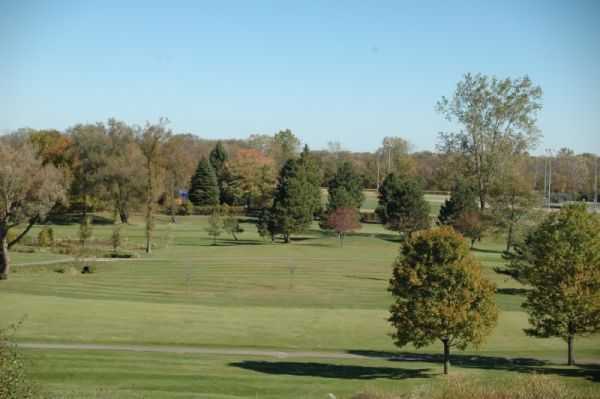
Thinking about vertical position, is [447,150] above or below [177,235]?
above

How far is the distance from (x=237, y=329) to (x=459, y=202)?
183 feet

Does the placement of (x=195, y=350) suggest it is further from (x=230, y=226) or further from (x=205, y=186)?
(x=205, y=186)

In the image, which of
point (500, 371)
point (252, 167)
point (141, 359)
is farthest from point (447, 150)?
point (252, 167)

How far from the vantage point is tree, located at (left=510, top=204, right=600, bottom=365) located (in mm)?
32156

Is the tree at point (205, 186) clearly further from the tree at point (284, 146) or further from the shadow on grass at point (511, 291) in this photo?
the shadow on grass at point (511, 291)

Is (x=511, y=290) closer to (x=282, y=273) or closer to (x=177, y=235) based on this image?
(x=282, y=273)

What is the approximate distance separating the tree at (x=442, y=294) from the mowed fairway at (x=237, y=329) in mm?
1809

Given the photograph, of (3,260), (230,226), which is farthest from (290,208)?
(3,260)

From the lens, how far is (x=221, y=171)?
132 meters

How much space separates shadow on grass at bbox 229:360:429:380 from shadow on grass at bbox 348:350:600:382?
302cm

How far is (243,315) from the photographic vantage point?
42.4 m

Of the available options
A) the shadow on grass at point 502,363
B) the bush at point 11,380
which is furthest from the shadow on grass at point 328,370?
the bush at point 11,380

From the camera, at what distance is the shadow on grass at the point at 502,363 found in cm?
3072

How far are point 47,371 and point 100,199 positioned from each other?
7665cm
